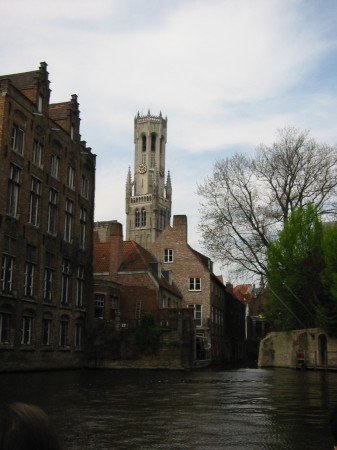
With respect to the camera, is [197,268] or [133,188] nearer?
[197,268]

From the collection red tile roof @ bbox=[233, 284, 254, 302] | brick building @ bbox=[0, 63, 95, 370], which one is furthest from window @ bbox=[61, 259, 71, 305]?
red tile roof @ bbox=[233, 284, 254, 302]

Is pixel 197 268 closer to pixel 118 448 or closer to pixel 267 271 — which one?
pixel 267 271

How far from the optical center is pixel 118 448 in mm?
7617

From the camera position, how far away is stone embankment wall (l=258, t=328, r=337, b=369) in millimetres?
36750

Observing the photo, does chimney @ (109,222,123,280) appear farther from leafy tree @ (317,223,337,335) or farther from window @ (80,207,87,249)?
leafy tree @ (317,223,337,335)

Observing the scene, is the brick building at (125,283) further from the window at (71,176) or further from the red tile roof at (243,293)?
the red tile roof at (243,293)

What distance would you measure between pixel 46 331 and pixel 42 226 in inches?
242

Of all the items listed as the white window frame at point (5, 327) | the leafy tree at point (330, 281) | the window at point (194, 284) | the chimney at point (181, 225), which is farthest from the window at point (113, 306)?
the leafy tree at point (330, 281)

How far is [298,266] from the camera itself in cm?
4016

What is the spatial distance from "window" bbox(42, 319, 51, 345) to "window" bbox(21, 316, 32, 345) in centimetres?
150

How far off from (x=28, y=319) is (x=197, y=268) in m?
25.6

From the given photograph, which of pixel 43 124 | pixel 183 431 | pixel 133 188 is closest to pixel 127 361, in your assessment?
pixel 43 124

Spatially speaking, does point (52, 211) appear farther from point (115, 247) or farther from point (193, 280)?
point (193, 280)

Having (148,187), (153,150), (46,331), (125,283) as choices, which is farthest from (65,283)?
(153,150)
